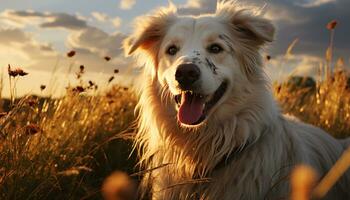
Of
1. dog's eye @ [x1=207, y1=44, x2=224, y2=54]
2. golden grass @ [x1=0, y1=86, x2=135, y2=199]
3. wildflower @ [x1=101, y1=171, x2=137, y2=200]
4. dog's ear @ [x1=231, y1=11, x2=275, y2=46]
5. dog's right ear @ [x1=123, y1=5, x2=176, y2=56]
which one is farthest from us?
dog's right ear @ [x1=123, y1=5, x2=176, y2=56]

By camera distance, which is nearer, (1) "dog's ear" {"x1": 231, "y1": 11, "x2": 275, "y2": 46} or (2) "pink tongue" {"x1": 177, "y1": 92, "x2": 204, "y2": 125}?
(2) "pink tongue" {"x1": 177, "y1": 92, "x2": 204, "y2": 125}

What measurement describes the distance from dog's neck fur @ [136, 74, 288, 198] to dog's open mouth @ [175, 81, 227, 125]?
0.27 m

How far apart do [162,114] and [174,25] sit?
0.79 metres

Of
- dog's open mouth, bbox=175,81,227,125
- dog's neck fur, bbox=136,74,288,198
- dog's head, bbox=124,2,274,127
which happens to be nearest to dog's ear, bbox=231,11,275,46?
dog's head, bbox=124,2,274,127

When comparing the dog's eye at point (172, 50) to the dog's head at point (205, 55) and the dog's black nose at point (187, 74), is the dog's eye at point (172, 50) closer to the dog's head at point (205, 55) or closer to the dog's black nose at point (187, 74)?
the dog's head at point (205, 55)

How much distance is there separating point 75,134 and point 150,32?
1.58 metres

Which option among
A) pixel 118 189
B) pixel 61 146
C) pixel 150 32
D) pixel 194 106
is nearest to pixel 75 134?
pixel 61 146

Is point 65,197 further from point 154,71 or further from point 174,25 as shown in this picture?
point 174,25

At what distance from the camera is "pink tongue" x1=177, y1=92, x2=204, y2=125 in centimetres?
377

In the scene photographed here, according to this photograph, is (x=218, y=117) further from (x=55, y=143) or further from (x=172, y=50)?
(x=55, y=143)

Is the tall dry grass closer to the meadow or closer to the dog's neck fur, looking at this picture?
the meadow

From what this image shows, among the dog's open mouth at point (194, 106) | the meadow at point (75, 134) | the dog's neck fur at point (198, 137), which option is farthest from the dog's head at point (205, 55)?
the meadow at point (75, 134)

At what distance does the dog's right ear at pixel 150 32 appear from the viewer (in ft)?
14.7

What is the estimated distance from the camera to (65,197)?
149 inches
